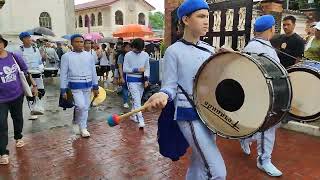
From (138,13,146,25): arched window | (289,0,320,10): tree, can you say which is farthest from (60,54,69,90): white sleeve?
(138,13,146,25): arched window

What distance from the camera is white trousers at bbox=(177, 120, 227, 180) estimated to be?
288 centimetres

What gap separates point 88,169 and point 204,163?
2.35 metres

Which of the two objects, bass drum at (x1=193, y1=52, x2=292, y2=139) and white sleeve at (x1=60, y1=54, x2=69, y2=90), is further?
white sleeve at (x1=60, y1=54, x2=69, y2=90)

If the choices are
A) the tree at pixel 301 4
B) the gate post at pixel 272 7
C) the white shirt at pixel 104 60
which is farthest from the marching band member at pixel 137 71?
the tree at pixel 301 4

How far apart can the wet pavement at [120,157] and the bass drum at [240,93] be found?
1.79 m

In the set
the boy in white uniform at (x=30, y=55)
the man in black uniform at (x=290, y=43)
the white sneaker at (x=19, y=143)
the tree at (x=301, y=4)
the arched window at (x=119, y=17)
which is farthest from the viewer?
the arched window at (x=119, y=17)

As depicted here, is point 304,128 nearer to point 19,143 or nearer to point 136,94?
point 136,94

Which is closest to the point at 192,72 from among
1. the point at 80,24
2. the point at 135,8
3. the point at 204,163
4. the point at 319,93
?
the point at 204,163

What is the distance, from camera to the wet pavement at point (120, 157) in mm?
4598

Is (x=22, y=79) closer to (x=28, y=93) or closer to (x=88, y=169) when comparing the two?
(x=28, y=93)

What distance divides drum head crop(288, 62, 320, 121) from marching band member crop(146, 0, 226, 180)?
1511 mm

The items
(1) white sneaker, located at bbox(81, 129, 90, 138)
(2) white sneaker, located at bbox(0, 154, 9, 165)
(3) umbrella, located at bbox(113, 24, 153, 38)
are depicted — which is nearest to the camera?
(2) white sneaker, located at bbox(0, 154, 9, 165)

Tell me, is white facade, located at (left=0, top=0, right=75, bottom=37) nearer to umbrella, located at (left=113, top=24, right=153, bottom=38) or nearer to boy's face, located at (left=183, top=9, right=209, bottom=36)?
umbrella, located at (left=113, top=24, right=153, bottom=38)

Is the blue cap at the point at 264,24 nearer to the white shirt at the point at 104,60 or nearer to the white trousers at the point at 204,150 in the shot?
the white trousers at the point at 204,150
